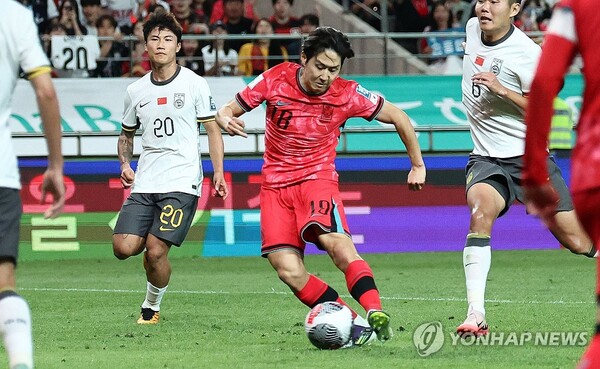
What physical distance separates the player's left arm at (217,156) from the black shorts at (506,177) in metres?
1.87

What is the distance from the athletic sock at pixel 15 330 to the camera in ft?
16.7

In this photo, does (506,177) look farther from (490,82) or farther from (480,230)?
(490,82)

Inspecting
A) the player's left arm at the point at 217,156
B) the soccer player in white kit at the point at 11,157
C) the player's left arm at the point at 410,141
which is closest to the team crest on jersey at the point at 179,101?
the player's left arm at the point at 217,156

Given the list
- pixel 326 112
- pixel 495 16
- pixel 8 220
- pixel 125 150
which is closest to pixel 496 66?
pixel 495 16

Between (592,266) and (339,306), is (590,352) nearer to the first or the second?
(339,306)

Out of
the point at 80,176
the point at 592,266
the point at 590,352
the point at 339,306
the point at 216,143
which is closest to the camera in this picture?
the point at 590,352

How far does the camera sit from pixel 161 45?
30.9 feet

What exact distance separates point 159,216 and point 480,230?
8.50ft

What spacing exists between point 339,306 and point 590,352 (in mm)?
3754

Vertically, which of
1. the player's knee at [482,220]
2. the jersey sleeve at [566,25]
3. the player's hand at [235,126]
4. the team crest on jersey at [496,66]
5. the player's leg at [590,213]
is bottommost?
the player's knee at [482,220]

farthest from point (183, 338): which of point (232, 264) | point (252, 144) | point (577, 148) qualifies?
point (252, 144)

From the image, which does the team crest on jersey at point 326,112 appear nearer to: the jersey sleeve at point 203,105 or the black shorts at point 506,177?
the black shorts at point 506,177

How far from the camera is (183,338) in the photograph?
812cm

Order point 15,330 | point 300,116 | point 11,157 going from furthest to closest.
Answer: point 300,116, point 11,157, point 15,330
